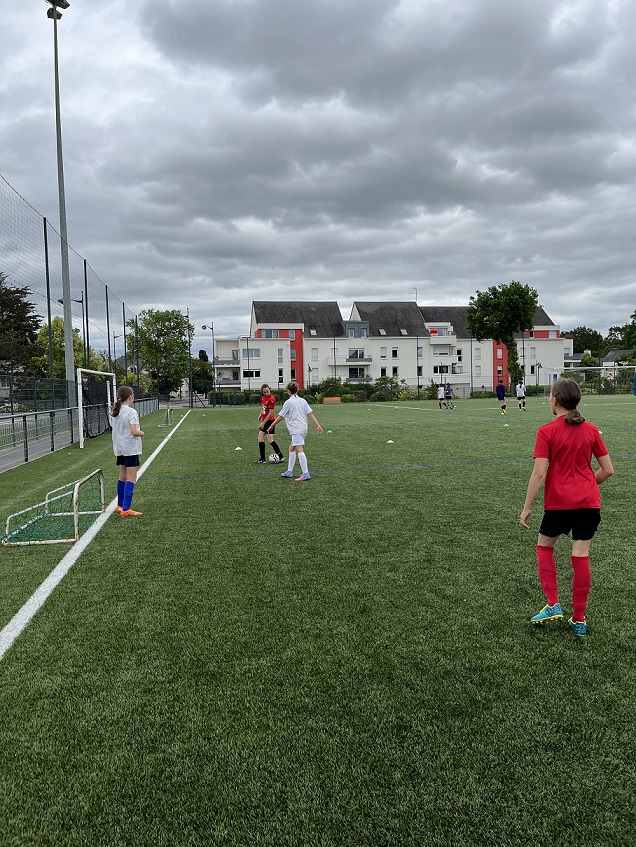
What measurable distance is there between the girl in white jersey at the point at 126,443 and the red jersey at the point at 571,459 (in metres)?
5.70

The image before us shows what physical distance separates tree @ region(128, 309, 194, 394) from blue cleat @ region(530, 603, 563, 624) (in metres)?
90.9

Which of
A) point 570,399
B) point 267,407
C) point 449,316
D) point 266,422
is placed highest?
point 449,316

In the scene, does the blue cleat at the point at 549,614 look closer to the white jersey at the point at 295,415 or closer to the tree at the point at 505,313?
the white jersey at the point at 295,415

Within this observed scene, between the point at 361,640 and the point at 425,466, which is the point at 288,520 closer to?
the point at 361,640

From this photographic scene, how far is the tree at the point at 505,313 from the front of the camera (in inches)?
2771

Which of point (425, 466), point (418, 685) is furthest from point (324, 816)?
point (425, 466)

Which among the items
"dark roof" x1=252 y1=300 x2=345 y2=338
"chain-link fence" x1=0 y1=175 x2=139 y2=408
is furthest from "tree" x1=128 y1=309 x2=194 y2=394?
Result: "chain-link fence" x1=0 y1=175 x2=139 y2=408

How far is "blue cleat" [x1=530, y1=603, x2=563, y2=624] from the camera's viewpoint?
420 centimetres

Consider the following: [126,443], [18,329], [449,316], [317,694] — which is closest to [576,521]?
[317,694]

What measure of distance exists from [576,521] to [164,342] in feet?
306

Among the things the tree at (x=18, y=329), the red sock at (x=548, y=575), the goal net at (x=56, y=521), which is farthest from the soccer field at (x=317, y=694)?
the tree at (x=18, y=329)

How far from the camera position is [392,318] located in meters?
91.8

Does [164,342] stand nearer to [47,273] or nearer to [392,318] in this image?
[392,318]

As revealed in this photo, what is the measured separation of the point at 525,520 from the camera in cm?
420
